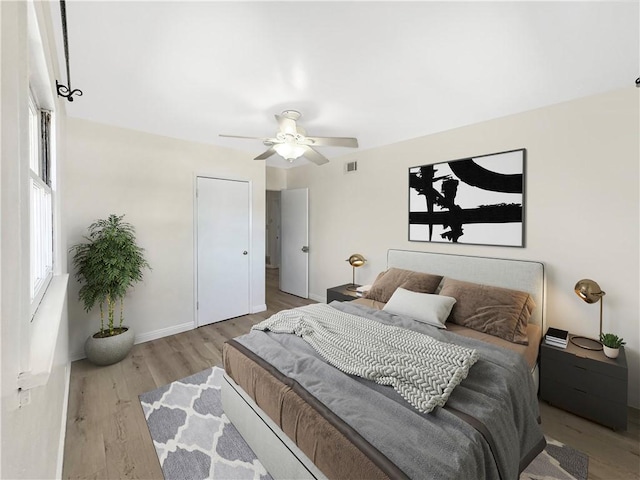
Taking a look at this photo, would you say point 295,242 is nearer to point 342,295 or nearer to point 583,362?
point 342,295

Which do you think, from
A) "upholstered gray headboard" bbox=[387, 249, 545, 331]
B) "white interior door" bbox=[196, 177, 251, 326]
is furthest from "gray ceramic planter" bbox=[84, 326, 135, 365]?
"upholstered gray headboard" bbox=[387, 249, 545, 331]

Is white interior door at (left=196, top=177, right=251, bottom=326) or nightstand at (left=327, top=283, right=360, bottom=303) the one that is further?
white interior door at (left=196, top=177, right=251, bottom=326)

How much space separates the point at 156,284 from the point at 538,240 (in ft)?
13.6

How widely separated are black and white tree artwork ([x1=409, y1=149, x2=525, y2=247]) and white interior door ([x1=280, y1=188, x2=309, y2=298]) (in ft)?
6.88

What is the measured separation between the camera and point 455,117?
2.82m

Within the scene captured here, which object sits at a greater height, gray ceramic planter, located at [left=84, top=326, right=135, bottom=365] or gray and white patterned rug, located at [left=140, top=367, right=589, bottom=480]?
gray ceramic planter, located at [left=84, top=326, right=135, bottom=365]

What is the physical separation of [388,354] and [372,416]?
462 millimetres

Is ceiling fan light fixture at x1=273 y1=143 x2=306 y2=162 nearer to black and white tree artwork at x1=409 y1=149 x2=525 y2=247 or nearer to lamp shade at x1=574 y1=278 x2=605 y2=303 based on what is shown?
black and white tree artwork at x1=409 y1=149 x2=525 y2=247

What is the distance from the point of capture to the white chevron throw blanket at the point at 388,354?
141 cm

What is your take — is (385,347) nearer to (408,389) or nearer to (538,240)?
(408,389)

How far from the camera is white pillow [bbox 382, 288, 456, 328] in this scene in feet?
7.92

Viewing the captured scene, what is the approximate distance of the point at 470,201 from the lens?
3006 millimetres

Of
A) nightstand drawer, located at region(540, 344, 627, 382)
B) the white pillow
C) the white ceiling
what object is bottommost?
nightstand drawer, located at region(540, 344, 627, 382)

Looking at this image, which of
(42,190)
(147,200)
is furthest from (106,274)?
(42,190)
